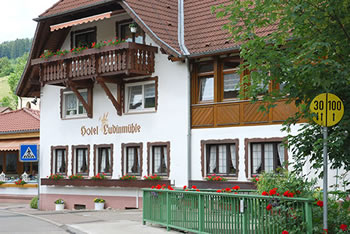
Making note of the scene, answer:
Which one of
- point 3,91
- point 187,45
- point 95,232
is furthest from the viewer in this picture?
point 3,91

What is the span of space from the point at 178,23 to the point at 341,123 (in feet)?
52.6

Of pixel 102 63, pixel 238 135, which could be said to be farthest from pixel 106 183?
pixel 238 135

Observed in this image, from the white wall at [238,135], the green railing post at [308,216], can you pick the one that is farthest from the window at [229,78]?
the green railing post at [308,216]

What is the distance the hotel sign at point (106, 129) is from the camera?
2602cm

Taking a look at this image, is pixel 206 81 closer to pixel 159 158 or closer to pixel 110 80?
pixel 159 158

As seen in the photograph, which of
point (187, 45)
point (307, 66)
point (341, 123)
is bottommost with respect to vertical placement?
point (341, 123)

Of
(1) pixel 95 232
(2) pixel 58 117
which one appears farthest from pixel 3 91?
(1) pixel 95 232

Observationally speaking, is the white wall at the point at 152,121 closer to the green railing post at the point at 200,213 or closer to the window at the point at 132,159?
the window at the point at 132,159

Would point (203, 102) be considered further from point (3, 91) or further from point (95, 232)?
point (3, 91)

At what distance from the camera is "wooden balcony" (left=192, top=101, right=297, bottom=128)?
69.7 feet

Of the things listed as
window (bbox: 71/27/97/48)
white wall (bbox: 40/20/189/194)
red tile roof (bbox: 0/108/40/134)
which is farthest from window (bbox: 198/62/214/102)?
red tile roof (bbox: 0/108/40/134)

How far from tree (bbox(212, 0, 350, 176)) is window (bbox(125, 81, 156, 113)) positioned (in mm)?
14233

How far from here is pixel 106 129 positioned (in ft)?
89.1

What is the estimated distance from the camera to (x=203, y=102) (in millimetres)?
23609
